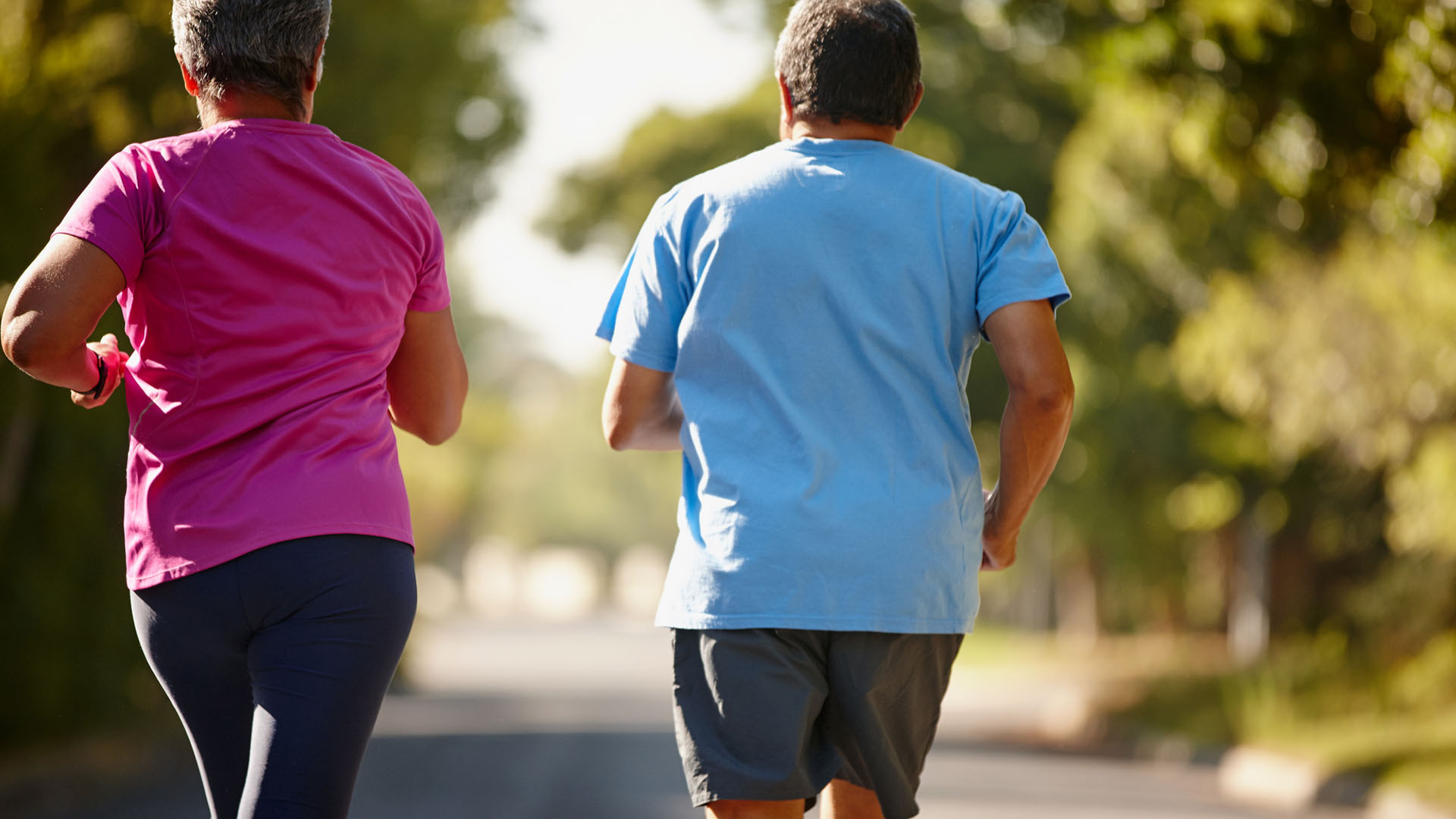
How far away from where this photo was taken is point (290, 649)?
2.58 metres

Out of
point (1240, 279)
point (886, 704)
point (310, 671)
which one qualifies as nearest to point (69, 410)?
point (310, 671)

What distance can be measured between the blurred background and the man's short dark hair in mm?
4336

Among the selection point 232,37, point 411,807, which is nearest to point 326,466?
point 232,37

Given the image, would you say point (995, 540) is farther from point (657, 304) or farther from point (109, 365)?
point (109, 365)

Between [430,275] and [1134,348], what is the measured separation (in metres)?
16.9

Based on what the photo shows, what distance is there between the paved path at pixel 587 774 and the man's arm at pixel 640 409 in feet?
23.9

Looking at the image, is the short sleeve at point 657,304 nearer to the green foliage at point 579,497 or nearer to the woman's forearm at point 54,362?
the woman's forearm at point 54,362

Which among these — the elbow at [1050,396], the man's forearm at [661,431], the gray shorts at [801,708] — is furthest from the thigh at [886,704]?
the man's forearm at [661,431]

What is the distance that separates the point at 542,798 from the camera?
1105cm

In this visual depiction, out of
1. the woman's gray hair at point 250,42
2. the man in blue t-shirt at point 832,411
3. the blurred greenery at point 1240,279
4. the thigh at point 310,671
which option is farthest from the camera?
the blurred greenery at point 1240,279

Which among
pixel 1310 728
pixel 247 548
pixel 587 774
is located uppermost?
pixel 247 548

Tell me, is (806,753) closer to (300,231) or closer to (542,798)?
(300,231)

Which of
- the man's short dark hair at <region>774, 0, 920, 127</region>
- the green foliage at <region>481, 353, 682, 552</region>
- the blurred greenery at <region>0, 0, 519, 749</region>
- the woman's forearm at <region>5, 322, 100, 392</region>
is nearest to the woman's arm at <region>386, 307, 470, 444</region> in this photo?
the woman's forearm at <region>5, 322, 100, 392</region>

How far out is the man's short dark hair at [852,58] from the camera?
3.02m
